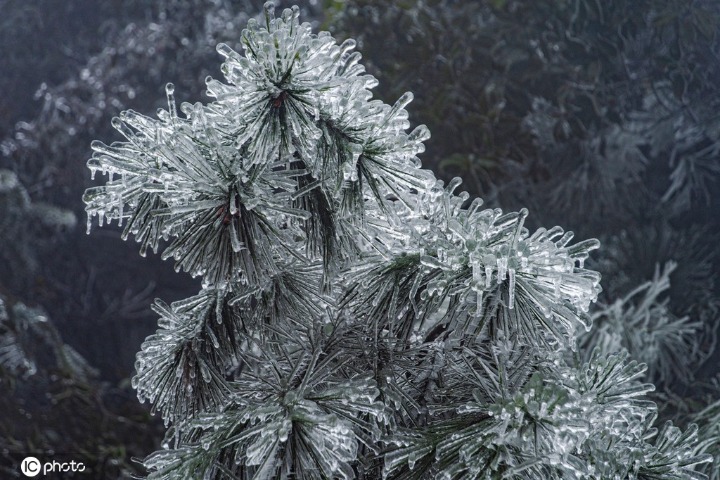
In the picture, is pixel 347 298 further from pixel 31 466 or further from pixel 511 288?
pixel 31 466

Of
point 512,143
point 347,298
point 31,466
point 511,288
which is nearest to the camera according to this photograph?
point 511,288

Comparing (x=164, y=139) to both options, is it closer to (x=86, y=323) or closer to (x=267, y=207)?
(x=267, y=207)

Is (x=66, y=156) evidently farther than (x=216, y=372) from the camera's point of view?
Yes

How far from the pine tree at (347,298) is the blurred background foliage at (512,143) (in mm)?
1203

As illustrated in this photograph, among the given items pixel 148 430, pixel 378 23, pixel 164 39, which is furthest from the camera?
pixel 164 39

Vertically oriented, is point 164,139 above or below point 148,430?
above

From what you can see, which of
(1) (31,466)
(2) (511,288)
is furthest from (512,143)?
(2) (511,288)

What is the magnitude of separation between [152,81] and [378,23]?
1.15 metres

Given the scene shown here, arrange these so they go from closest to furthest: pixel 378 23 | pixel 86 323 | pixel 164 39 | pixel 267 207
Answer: pixel 267 207 < pixel 378 23 < pixel 164 39 < pixel 86 323

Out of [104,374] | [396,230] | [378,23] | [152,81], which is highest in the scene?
[152,81]

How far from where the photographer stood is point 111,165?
2.08ft

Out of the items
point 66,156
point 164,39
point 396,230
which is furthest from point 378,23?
point 396,230

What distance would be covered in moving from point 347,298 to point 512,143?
193 cm

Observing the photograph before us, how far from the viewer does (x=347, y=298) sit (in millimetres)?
710
